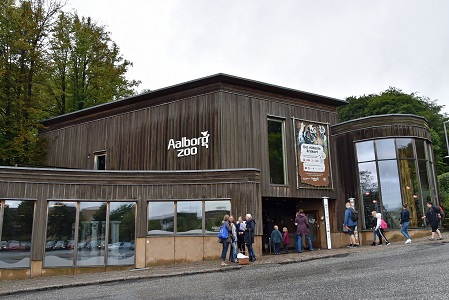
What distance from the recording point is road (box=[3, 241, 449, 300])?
8.90 meters

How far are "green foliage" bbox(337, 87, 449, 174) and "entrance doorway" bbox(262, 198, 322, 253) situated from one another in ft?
108

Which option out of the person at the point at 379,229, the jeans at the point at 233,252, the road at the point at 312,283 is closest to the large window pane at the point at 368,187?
the person at the point at 379,229

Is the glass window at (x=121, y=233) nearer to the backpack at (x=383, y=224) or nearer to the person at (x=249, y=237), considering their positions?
the person at (x=249, y=237)

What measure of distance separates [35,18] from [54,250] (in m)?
17.3

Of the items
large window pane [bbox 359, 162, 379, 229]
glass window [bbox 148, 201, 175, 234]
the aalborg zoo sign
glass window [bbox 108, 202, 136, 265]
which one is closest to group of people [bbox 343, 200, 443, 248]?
large window pane [bbox 359, 162, 379, 229]

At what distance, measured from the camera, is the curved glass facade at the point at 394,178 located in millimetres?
21125

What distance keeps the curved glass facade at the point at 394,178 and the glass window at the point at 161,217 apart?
419 inches

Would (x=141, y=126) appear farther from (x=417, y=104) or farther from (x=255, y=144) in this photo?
(x=417, y=104)

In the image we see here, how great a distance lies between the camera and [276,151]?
70.4ft

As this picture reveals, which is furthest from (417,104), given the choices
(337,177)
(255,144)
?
(255,144)

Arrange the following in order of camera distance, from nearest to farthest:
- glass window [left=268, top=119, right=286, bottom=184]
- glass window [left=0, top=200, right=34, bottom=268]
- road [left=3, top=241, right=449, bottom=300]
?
road [left=3, top=241, right=449, bottom=300], glass window [left=0, top=200, right=34, bottom=268], glass window [left=268, top=119, right=286, bottom=184]

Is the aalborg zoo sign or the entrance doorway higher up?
the aalborg zoo sign

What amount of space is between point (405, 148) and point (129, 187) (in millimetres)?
14251

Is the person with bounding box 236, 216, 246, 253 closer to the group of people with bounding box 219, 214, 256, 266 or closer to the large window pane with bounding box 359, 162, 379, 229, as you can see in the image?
the group of people with bounding box 219, 214, 256, 266
